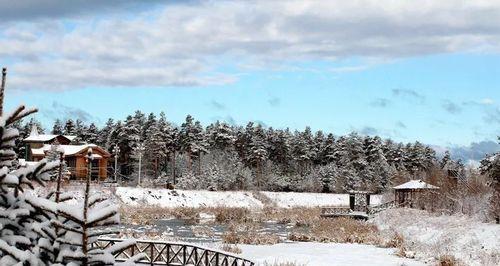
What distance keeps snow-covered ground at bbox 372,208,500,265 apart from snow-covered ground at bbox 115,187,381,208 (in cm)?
2802

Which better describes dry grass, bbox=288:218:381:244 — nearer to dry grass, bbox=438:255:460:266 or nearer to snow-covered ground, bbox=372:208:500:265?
snow-covered ground, bbox=372:208:500:265

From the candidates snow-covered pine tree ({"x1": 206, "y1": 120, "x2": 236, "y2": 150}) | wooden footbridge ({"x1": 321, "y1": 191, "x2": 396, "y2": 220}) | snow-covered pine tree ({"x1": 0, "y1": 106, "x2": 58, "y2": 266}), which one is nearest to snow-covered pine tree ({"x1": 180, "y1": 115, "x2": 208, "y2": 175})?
snow-covered pine tree ({"x1": 206, "y1": 120, "x2": 236, "y2": 150})

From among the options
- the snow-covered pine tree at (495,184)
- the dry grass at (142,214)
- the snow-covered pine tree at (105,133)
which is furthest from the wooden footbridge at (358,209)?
the snow-covered pine tree at (105,133)

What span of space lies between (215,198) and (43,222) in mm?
67238

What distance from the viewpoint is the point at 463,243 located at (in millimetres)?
31094

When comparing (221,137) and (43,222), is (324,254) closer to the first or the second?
(43,222)

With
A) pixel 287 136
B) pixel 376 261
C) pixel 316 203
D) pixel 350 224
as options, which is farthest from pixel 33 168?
pixel 287 136

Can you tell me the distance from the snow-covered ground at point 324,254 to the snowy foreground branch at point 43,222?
18.9 meters

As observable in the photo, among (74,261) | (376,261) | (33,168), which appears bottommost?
(376,261)

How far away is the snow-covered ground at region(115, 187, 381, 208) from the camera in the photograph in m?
65.6

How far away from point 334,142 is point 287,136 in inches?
354

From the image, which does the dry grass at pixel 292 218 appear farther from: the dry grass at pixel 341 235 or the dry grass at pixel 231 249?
the dry grass at pixel 231 249

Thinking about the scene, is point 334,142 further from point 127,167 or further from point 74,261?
point 74,261

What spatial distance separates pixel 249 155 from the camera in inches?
3834
